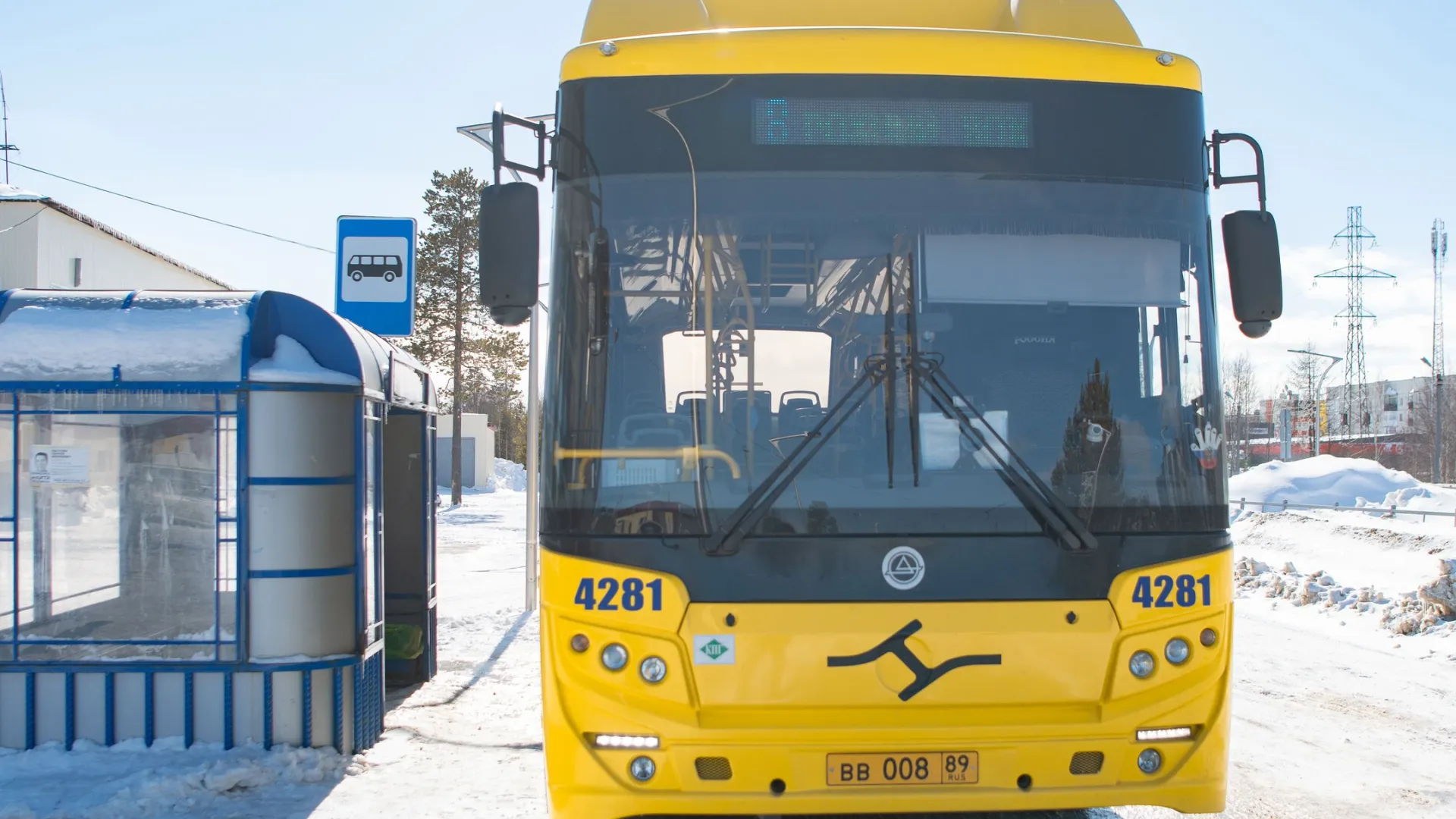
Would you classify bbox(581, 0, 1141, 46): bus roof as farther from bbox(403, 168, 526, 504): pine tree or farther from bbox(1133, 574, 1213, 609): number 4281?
bbox(403, 168, 526, 504): pine tree

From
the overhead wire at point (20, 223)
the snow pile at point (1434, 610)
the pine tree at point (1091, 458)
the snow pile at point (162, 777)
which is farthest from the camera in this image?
the overhead wire at point (20, 223)

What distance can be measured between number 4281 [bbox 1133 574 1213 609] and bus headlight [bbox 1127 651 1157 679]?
17cm

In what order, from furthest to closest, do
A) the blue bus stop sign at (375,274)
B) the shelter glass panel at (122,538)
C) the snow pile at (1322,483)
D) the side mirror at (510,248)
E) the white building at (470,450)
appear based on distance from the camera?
the white building at (470,450) < the snow pile at (1322,483) < the blue bus stop sign at (375,274) < the shelter glass panel at (122,538) < the side mirror at (510,248)

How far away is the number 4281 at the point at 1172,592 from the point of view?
397 centimetres

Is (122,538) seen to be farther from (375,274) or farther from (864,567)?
(864,567)

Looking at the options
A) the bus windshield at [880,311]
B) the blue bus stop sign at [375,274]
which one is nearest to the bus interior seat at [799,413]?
the bus windshield at [880,311]

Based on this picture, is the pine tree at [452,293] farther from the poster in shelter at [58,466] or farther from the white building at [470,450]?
the poster in shelter at [58,466]

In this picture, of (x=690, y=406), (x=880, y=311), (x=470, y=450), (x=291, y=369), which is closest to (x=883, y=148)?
(x=880, y=311)

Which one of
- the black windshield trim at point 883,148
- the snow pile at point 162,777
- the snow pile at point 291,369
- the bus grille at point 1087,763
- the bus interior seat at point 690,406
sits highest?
the black windshield trim at point 883,148

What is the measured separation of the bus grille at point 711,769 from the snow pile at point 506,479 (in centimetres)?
4601

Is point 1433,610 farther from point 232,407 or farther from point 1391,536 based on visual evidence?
point 232,407

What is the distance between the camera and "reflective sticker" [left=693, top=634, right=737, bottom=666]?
3.84 meters

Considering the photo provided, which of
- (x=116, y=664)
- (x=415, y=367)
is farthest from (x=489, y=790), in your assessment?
(x=415, y=367)

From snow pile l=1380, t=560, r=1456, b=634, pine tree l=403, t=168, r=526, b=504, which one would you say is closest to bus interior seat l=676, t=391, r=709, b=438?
snow pile l=1380, t=560, r=1456, b=634
